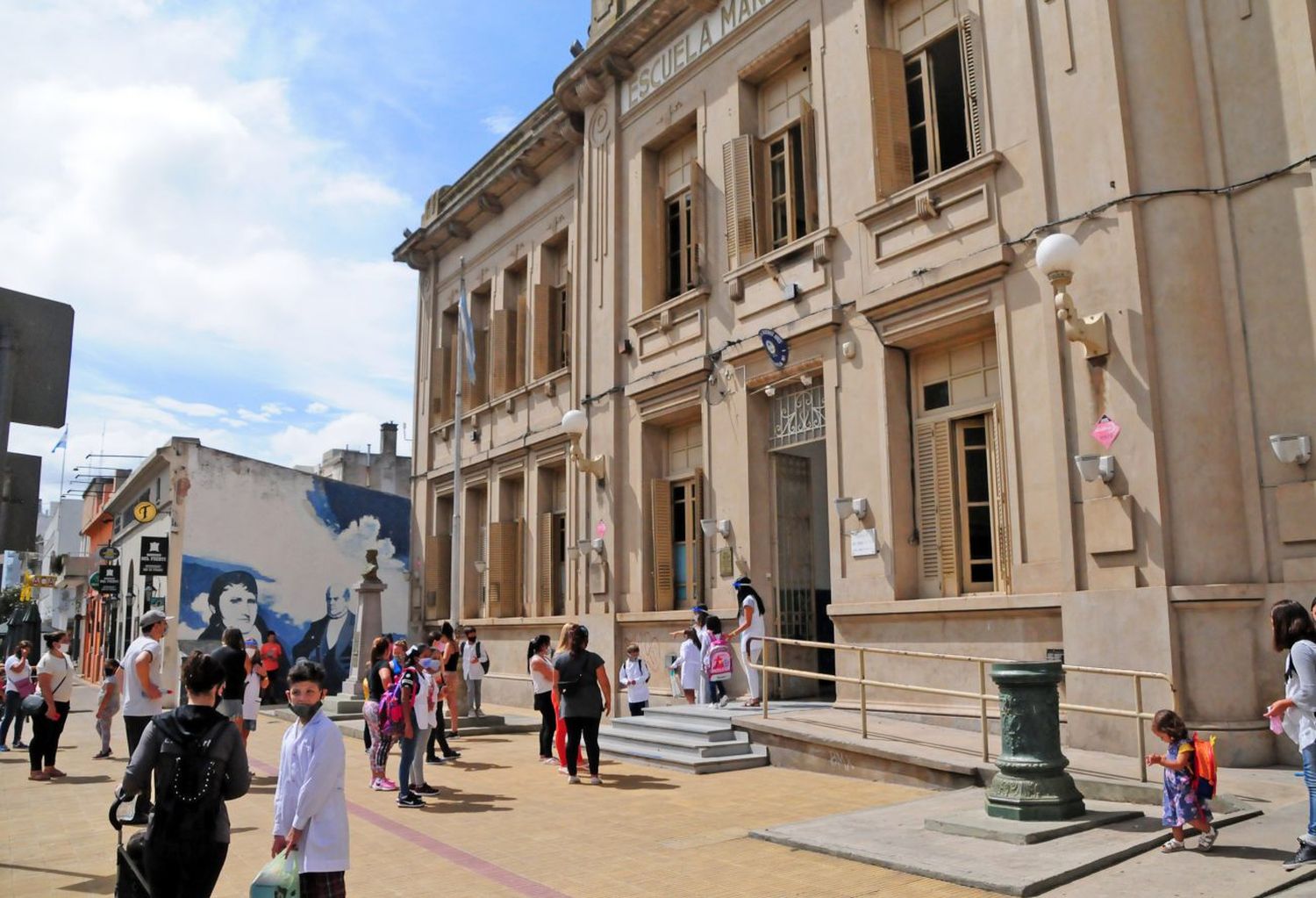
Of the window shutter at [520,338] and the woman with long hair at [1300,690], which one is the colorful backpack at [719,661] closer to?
the woman with long hair at [1300,690]

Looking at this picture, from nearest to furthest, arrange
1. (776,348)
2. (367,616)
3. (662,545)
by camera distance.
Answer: (776,348), (662,545), (367,616)

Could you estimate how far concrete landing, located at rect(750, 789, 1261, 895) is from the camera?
21.2ft

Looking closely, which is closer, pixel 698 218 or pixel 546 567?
pixel 698 218

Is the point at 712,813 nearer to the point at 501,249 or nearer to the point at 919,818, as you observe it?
the point at 919,818

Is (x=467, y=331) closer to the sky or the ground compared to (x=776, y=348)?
closer to the sky

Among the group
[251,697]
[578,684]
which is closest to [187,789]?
[578,684]

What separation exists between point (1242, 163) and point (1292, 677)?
5.75m

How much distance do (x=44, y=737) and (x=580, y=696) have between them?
697cm

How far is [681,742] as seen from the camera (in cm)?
1221

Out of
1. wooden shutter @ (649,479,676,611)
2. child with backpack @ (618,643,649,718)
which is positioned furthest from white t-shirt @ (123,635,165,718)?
wooden shutter @ (649,479,676,611)

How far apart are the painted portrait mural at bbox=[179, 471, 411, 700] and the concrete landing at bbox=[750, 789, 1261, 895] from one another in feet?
74.4

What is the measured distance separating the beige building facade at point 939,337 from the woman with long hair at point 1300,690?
298 centimetres

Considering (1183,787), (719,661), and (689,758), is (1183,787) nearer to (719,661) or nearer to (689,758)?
(689,758)

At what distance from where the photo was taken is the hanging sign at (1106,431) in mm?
10312
